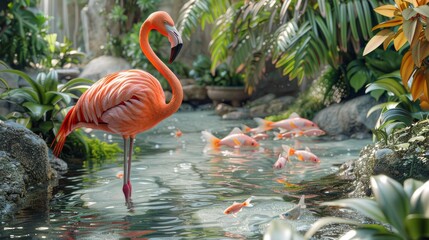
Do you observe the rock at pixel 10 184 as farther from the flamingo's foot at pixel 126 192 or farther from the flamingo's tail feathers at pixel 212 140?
the flamingo's tail feathers at pixel 212 140

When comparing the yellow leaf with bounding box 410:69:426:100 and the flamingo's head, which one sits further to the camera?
the flamingo's head

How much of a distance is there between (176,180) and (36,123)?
1902 millimetres

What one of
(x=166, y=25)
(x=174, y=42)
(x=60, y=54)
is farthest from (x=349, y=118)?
(x=60, y=54)

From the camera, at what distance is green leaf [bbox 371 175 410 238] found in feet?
8.86

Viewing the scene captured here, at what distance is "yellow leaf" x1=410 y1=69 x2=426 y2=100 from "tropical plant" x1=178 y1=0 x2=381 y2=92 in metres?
3.95

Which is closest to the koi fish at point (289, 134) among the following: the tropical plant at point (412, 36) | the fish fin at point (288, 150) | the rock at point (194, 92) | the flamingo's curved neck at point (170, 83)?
the fish fin at point (288, 150)

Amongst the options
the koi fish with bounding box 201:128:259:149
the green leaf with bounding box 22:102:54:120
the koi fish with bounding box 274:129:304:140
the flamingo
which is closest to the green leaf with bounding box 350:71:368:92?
the koi fish with bounding box 274:129:304:140

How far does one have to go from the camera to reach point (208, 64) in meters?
15.7

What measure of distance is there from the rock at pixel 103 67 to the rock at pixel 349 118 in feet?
21.9

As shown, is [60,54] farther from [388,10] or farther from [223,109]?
[388,10]

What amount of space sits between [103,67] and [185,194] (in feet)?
35.8

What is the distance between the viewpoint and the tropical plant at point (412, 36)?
15.6 feet

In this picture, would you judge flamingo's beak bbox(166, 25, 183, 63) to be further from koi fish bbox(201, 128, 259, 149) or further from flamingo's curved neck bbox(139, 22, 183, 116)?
koi fish bbox(201, 128, 259, 149)

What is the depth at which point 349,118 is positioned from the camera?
1000 centimetres
